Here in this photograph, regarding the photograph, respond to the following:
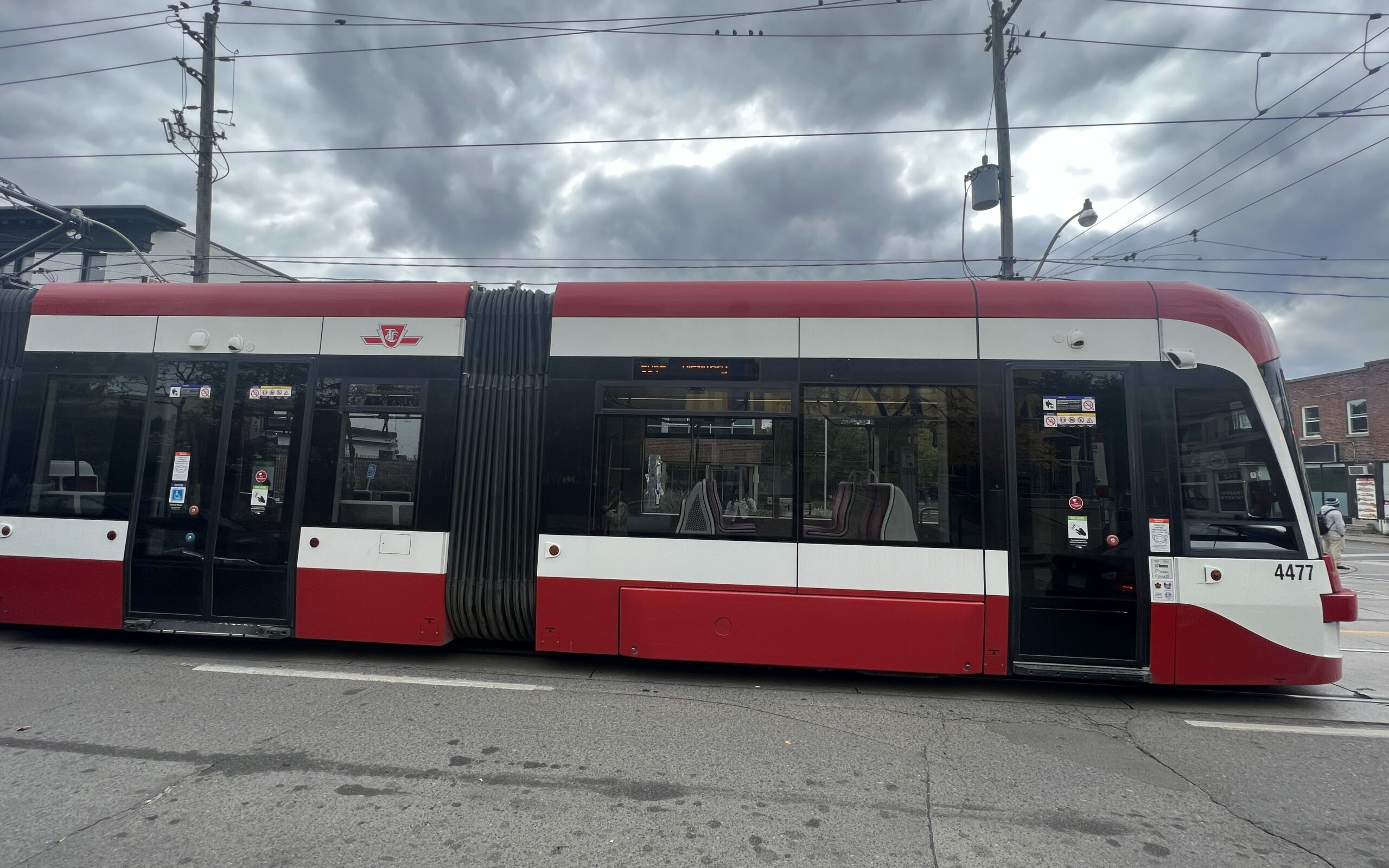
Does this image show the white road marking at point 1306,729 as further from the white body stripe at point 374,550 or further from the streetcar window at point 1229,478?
the white body stripe at point 374,550

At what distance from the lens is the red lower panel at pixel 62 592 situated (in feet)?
19.6

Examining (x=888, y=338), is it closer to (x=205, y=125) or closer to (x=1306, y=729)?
(x=1306, y=729)

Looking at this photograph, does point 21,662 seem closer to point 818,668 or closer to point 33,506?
point 33,506

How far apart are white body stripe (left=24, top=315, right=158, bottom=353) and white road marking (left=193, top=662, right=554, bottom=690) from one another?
3079 millimetres

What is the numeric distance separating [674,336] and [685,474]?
3.87 ft

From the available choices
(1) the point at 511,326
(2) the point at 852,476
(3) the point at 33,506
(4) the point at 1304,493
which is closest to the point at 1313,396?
(4) the point at 1304,493

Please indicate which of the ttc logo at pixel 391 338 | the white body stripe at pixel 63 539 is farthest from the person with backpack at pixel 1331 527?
the white body stripe at pixel 63 539

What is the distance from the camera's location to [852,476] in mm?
5277

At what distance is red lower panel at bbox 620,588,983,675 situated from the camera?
16.7 ft

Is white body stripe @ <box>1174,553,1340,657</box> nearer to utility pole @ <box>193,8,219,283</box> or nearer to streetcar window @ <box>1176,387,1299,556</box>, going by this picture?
streetcar window @ <box>1176,387,1299,556</box>

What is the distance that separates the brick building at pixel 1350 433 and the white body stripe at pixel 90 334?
3080cm

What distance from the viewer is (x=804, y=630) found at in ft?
17.2

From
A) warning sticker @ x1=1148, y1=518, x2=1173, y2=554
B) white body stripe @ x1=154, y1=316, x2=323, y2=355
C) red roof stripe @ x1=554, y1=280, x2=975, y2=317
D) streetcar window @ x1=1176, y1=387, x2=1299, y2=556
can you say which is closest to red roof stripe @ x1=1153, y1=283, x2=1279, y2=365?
streetcar window @ x1=1176, y1=387, x2=1299, y2=556

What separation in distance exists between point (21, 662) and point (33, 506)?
1.43 metres
